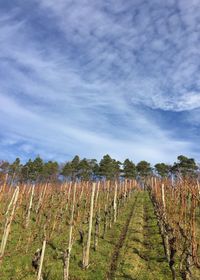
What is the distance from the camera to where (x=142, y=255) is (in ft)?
51.6

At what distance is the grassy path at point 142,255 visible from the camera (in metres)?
13.0

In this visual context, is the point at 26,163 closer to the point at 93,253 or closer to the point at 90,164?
the point at 90,164

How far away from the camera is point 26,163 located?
74.9m

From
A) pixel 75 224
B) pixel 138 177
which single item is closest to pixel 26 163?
pixel 138 177

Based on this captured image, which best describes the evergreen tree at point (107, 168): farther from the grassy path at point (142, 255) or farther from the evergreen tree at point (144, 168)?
the grassy path at point (142, 255)

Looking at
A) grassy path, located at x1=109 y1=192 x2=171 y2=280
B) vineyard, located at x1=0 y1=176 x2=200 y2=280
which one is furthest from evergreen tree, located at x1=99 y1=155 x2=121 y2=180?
vineyard, located at x1=0 y1=176 x2=200 y2=280

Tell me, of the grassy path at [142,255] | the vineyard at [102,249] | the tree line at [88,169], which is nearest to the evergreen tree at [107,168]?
the tree line at [88,169]

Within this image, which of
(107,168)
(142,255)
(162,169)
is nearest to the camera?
(142,255)

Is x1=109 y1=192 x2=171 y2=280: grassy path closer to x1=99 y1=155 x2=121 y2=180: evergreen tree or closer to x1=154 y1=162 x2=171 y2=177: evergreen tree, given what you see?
x1=99 y1=155 x2=121 y2=180: evergreen tree

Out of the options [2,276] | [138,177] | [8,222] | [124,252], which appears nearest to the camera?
[8,222]

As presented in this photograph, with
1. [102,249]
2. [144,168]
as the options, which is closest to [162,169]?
[144,168]

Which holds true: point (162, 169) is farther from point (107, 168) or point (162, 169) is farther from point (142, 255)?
point (142, 255)

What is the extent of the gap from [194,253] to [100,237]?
1308 cm

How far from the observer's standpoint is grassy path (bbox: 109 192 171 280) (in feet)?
42.7
